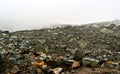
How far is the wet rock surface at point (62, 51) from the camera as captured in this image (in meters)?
8.79

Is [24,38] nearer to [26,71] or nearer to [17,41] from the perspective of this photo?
[17,41]

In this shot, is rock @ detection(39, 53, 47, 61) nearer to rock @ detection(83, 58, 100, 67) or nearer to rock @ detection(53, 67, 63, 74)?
rock @ detection(53, 67, 63, 74)

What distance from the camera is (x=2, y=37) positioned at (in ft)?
40.9

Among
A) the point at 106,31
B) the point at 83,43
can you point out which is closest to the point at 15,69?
the point at 83,43

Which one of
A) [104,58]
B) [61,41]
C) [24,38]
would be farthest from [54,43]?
[104,58]

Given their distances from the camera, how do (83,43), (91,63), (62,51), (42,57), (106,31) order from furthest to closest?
(106,31)
(83,43)
(62,51)
(42,57)
(91,63)

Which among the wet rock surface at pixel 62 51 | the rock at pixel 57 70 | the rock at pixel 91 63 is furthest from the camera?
the rock at pixel 91 63

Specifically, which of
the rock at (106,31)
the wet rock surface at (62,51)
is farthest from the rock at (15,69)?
the rock at (106,31)

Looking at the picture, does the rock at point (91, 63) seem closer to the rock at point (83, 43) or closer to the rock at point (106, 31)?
the rock at point (83, 43)

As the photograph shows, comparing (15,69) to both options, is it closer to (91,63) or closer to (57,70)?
(57,70)

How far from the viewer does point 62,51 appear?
1050 centimetres

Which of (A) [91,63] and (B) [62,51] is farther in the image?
(B) [62,51]

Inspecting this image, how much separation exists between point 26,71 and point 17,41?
10.4ft

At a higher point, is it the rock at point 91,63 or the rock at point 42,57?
the rock at point 42,57
